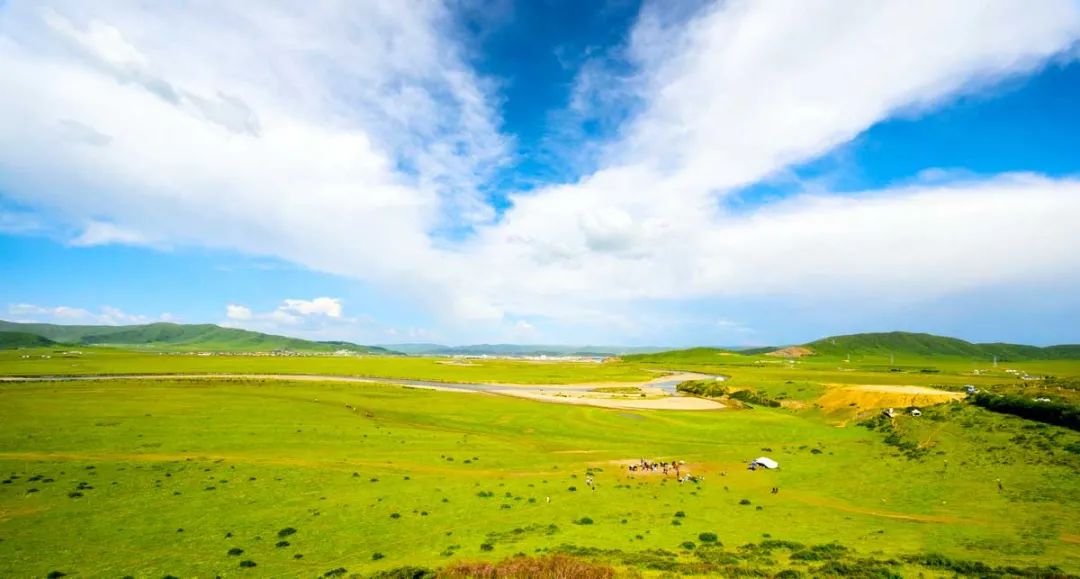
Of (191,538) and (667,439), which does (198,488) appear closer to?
(191,538)

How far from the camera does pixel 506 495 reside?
41406mm

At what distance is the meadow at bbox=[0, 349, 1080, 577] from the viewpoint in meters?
26.6

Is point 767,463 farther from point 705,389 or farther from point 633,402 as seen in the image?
point 705,389

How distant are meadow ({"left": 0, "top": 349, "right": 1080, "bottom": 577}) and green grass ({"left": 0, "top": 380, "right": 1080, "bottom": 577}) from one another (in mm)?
243

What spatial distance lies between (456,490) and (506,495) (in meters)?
4.54

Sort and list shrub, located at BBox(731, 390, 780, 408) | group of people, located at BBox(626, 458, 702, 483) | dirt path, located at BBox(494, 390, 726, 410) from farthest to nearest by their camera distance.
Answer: shrub, located at BBox(731, 390, 780, 408)
dirt path, located at BBox(494, 390, 726, 410)
group of people, located at BBox(626, 458, 702, 483)

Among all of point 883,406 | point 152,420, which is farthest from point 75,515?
point 883,406

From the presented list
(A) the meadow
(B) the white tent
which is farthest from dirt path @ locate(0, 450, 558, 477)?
(B) the white tent

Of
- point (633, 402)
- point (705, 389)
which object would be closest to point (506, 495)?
point (633, 402)

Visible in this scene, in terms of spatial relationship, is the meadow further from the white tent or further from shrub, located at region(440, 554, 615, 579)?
shrub, located at region(440, 554, 615, 579)

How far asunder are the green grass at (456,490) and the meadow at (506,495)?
0.24 m

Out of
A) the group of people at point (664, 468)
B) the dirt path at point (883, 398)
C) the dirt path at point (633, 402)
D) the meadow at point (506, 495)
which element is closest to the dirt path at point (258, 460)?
the meadow at point (506, 495)

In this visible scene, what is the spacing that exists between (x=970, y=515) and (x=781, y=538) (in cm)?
1737

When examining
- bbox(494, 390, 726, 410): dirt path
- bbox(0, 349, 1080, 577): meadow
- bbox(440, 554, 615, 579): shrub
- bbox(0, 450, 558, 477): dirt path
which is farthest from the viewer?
bbox(494, 390, 726, 410): dirt path
